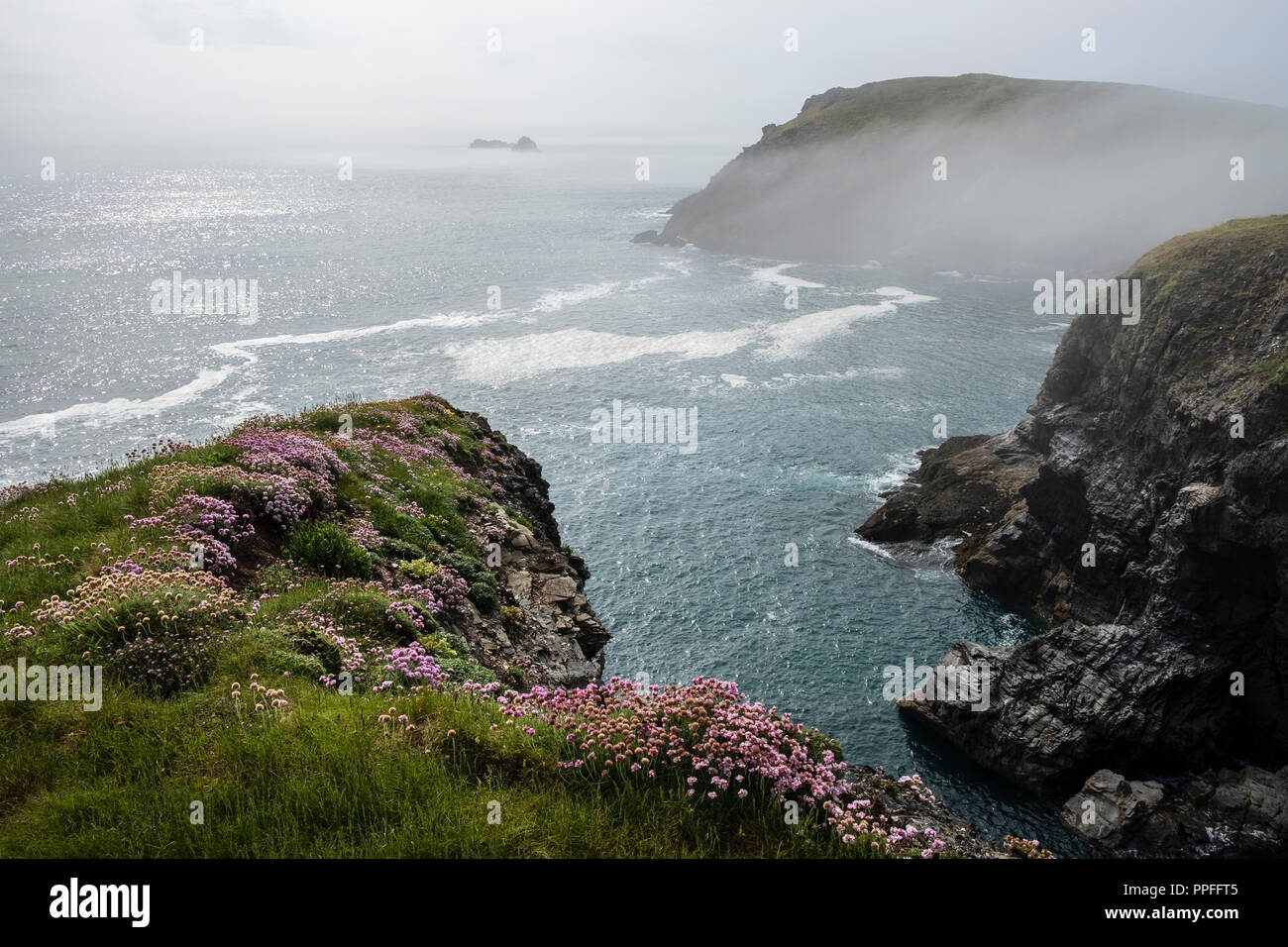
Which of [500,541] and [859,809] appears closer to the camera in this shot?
[859,809]

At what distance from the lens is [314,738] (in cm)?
921

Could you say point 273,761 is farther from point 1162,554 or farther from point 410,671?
point 1162,554

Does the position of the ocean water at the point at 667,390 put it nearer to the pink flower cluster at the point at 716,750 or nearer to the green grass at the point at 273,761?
the pink flower cluster at the point at 716,750

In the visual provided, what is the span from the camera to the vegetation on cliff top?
8.12 meters

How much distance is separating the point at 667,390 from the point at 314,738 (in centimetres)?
7486

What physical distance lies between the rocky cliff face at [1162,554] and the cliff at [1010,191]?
10892 centimetres

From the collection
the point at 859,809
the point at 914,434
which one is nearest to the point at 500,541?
the point at 859,809

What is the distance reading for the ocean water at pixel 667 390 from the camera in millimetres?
43531

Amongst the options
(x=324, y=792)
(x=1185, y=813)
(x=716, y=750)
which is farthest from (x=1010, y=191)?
(x=324, y=792)

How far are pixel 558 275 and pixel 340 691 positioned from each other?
131 meters

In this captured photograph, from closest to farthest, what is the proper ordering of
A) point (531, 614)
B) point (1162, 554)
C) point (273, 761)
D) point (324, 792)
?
point (324, 792) < point (273, 761) < point (531, 614) < point (1162, 554)

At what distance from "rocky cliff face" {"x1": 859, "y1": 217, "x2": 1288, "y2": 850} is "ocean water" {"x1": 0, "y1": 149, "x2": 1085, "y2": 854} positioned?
11.8 ft
